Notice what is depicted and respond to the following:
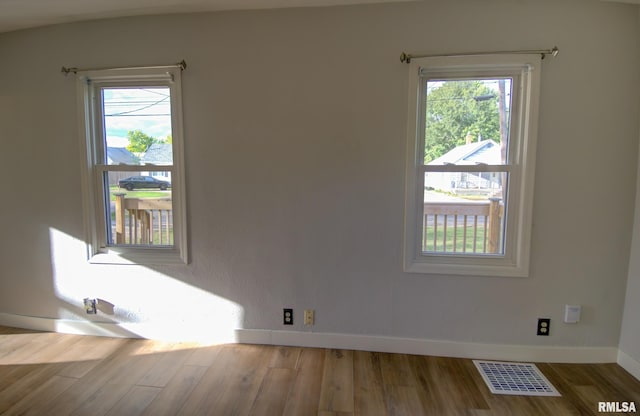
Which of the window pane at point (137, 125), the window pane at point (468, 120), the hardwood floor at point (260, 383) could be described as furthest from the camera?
the window pane at point (137, 125)

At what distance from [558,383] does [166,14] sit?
3.65 metres

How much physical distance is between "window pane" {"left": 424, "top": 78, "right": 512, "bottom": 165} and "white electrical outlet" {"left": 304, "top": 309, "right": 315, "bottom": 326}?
1.45 metres

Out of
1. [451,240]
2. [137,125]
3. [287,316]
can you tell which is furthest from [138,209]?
[451,240]

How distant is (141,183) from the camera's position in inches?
96.3

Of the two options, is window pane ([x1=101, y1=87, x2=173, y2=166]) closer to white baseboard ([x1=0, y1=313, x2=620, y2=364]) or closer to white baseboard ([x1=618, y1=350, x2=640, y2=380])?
white baseboard ([x1=0, y1=313, x2=620, y2=364])

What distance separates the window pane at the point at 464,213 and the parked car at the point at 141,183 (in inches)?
79.9

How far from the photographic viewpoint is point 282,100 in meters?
2.18

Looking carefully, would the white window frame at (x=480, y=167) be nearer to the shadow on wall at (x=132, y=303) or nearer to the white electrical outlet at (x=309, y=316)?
the white electrical outlet at (x=309, y=316)

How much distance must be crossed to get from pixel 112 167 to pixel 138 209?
1.25 feet

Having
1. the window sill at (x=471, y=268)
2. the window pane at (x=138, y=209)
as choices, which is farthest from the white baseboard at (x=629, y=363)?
the window pane at (x=138, y=209)

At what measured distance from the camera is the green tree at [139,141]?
2402 millimetres

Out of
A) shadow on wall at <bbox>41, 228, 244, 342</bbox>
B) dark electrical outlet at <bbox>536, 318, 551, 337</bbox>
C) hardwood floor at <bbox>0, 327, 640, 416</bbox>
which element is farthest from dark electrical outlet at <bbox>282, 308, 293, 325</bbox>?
dark electrical outlet at <bbox>536, 318, 551, 337</bbox>

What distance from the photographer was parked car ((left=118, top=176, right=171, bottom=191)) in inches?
94.9

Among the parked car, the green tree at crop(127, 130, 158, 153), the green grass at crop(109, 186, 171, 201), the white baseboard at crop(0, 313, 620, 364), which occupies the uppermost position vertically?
the green tree at crop(127, 130, 158, 153)
